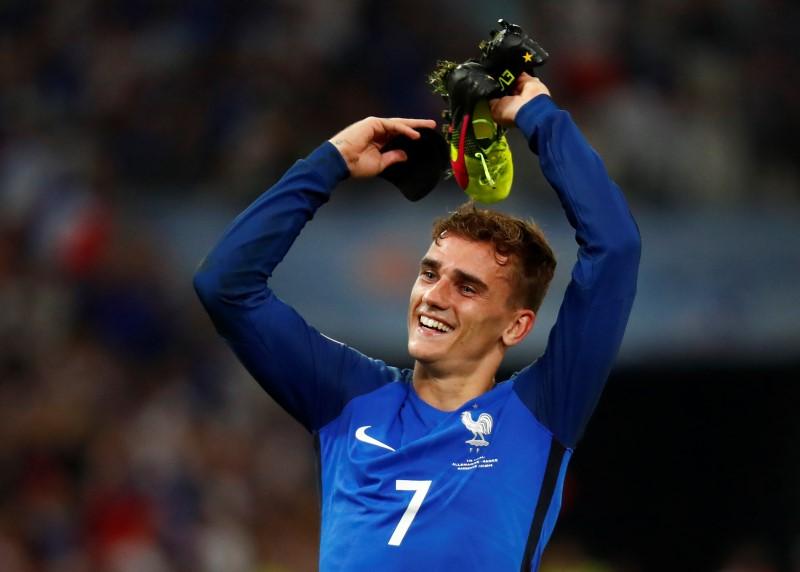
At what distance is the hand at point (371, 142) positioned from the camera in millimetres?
3789

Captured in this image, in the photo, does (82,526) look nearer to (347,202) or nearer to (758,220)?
(347,202)

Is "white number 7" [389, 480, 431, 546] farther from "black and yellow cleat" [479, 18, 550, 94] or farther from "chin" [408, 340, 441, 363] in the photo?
"black and yellow cleat" [479, 18, 550, 94]

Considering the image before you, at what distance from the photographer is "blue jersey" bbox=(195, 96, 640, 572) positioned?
3.42 m

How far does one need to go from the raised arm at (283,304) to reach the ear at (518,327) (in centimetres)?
34

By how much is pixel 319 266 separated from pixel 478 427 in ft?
16.6

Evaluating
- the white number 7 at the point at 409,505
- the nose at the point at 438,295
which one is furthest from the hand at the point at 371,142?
the white number 7 at the point at 409,505

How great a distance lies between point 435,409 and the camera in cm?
368

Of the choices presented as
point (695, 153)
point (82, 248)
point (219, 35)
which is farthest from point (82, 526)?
point (695, 153)

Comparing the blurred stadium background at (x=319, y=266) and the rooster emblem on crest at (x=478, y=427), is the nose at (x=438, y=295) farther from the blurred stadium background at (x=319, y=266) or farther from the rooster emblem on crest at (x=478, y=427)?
the blurred stadium background at (x=319, y=266)

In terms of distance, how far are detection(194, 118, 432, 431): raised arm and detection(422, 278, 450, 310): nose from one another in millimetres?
279

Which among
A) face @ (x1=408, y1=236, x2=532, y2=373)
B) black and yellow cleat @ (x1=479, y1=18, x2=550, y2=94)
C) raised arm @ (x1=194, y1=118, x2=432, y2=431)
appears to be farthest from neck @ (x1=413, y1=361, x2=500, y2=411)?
black and yellow cleat @ (x1=479, y1=18, x2=550, y2=94)

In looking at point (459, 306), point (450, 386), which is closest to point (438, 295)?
point (459, 306)

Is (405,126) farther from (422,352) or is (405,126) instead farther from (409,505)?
(409,505)

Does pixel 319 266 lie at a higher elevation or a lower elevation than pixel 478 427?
lower
